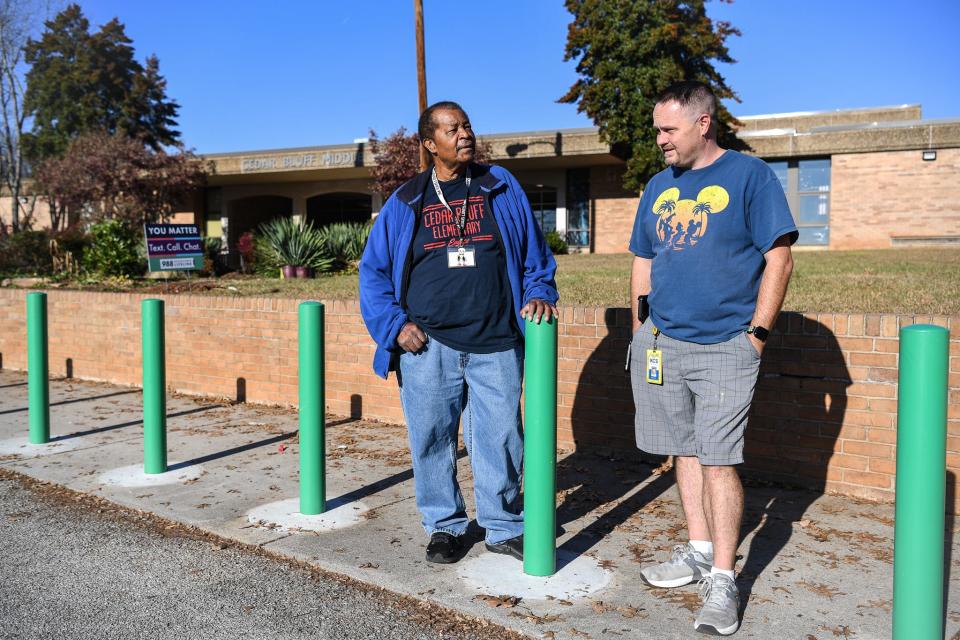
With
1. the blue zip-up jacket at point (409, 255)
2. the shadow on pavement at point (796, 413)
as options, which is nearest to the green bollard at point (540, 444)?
the blue zip-up jacket at point (409, 255)

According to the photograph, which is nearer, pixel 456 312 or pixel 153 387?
pixel 456 312

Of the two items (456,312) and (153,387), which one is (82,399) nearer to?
(153,387)

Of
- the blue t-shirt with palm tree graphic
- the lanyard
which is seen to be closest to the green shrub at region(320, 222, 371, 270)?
the lanyard

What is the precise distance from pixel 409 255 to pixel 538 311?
2.30 ft

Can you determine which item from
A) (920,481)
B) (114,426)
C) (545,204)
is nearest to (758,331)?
(920,481)

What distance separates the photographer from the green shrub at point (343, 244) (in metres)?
15.4

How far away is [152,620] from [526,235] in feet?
7.48

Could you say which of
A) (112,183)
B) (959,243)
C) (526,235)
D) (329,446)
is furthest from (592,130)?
(526,235)

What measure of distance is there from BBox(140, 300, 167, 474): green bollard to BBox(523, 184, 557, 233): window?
22.6 metres

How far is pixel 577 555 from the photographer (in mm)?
3898

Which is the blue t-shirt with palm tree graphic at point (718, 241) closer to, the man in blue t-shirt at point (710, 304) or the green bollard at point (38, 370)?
the man in blue t-shirt at point (710, 304)

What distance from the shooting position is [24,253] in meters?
18.6

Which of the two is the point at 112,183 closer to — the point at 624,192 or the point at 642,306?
the point at 624,192

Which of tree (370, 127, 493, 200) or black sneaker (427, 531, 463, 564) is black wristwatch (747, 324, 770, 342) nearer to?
black sneaker (427, 531, 463, 564)
